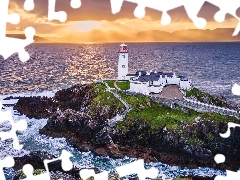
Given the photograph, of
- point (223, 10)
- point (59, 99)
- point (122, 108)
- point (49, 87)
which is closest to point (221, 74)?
point (49, 87)

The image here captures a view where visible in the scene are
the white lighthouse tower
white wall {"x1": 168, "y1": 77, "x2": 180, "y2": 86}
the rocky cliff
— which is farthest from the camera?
the white lighthouse tower

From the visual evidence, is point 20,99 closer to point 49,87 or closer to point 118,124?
point 49,87

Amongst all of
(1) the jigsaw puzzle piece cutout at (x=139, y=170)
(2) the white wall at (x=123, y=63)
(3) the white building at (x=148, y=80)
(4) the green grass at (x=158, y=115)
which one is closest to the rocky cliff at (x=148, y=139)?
(4) the green grass at (x=158, y=115)

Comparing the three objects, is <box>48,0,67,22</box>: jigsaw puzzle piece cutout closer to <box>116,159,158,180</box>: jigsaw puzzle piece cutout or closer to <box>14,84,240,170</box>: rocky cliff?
<box>116,159,158,180</box>: jigsaw puzzle piece cutout

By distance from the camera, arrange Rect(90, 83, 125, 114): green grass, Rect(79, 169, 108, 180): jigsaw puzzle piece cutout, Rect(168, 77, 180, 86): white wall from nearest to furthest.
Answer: Rect(79, 169, 108, 180): jigsaw puzzle piece cutout → Rect(90, 83, 125, 114): green grass → Rect(168, 77, 180, 86): white wall

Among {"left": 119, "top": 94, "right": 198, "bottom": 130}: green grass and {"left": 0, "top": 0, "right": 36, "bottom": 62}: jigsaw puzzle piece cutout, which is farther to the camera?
{"left": 119, "top": 94, "right": 198, "bottom": 130}: green grass

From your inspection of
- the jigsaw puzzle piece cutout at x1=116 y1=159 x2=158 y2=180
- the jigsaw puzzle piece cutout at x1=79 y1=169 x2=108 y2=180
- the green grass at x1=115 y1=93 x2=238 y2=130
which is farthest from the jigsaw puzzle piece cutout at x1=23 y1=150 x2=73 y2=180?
the green grass at x1=115 y1=93 x2=238 y2=130

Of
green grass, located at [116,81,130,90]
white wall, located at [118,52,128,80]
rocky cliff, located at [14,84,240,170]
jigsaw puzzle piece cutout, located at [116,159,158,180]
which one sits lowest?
rocky cliff, located at [14,84,240,170]

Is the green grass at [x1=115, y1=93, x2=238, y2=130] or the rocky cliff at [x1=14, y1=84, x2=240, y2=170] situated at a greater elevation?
the green grass at [x1=115, y1=93, x2=238, y2=130]
